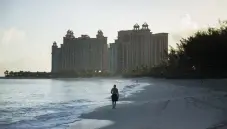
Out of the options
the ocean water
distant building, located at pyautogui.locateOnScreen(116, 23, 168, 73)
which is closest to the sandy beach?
the ocean water

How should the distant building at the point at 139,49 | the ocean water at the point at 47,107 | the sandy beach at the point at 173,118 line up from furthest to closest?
the distant building at the point at 139,49, the ocean water at the point at 47,107, the sandy beach at the point at 173,118

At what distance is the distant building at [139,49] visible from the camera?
180m

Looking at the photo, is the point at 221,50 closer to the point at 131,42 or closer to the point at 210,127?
the point at 210,127

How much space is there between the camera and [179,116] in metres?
19.0

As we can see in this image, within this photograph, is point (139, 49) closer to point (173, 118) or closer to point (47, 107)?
point (47, 107)

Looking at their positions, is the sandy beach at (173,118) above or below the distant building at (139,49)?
below

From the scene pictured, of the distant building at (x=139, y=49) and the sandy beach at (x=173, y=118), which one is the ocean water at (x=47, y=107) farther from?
the distant building at (x=139, y=49)

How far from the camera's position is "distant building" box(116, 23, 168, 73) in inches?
7072

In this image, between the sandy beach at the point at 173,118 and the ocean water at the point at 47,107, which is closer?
the sandy beach at the point at 173,118

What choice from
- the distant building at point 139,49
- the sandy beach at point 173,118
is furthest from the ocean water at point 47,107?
the distant building at point 139,49

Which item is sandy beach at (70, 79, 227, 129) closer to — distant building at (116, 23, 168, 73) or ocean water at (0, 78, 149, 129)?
ocean water at (0, 78, 149, 129)

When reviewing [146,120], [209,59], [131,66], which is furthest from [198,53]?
[131,66]

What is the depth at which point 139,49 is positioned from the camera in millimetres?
184125

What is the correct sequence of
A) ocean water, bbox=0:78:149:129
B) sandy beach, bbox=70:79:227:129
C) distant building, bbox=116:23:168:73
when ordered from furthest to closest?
distant building, bbox=116:23:168:73 < ocean water, bbox=0:78:149:129 < sandy beach, bbox=70:79:227:129
